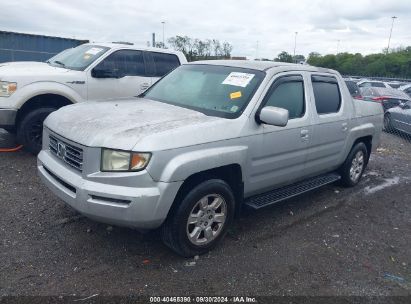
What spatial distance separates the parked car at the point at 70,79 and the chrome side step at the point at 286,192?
3.65 meters

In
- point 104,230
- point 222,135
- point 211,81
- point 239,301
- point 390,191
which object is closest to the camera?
point 239,301

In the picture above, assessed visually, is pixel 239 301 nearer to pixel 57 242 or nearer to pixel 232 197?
pixel 232 197

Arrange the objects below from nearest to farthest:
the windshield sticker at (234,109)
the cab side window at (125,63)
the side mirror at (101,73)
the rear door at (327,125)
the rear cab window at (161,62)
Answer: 1. the windshield sticker at (234,109)
2. the rear door at (327,125)
3. the side mirror at (101,73)
4. the cab side window at (125,63)
5. the rear cab window at (161,62)

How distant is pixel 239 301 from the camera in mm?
2992

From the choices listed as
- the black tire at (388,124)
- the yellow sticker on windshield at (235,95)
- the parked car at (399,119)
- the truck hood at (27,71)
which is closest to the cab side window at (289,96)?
the yellow sticker on windshield at (235,95)

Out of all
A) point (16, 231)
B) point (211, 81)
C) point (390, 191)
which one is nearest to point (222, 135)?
point (211, 81)

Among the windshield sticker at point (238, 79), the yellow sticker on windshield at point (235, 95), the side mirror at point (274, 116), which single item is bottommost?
the side mirror at point (274, 116)

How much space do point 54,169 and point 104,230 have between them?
35.0 inches

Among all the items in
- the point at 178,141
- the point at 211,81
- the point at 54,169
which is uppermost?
the point at 211,81

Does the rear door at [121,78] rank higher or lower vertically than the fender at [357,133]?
higher

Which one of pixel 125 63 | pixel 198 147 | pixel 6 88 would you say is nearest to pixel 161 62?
pixel 125 63

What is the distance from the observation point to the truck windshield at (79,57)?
21.5 ft

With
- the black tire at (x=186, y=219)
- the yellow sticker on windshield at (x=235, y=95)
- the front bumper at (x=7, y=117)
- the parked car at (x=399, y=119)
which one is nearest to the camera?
the black tire at (x=186, y=219)

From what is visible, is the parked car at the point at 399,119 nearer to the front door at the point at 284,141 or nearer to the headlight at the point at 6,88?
the front door at the point at 284,141
